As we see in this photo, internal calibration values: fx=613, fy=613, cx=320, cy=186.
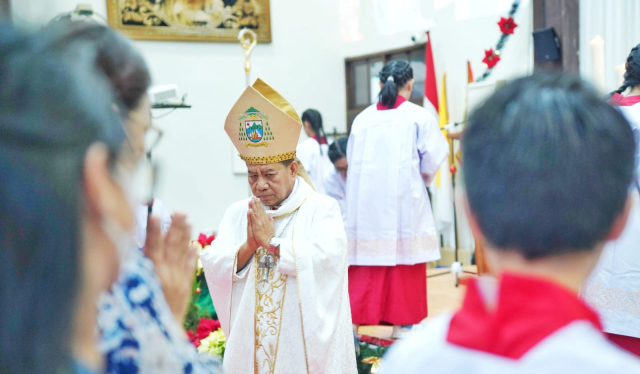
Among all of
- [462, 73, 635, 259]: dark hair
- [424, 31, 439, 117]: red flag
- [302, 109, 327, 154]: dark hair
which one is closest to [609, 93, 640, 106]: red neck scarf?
[462, 73, 635, 259]: dark hair

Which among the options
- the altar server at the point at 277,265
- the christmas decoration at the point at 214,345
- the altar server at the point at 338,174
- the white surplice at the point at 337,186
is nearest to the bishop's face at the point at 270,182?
the altar server at the point at 277,265

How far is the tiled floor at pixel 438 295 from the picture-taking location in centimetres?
490

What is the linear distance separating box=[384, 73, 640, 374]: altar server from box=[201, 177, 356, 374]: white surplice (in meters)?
1.59

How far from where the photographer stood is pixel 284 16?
8.57 metres

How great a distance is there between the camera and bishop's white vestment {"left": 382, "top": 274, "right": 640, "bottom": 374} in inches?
28.8

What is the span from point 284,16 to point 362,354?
5.79m

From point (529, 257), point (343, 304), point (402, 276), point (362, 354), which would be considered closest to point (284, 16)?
point (402, 276)

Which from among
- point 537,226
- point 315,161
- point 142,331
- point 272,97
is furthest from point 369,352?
point 537,226

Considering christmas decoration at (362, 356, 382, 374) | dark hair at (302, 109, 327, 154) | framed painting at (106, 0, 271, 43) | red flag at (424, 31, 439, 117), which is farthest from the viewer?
framed painting at (106, 0, 271, 43)

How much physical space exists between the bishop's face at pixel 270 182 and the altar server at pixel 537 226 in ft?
5.76

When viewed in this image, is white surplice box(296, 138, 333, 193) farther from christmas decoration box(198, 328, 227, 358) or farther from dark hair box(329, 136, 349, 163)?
christmas decoration box(198, 328, 227, 358)

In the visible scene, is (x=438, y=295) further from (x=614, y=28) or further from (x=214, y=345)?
(x=214, y=345)

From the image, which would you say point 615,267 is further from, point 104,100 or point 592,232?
point 104,100

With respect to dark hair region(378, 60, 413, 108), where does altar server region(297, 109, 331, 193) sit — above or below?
below
